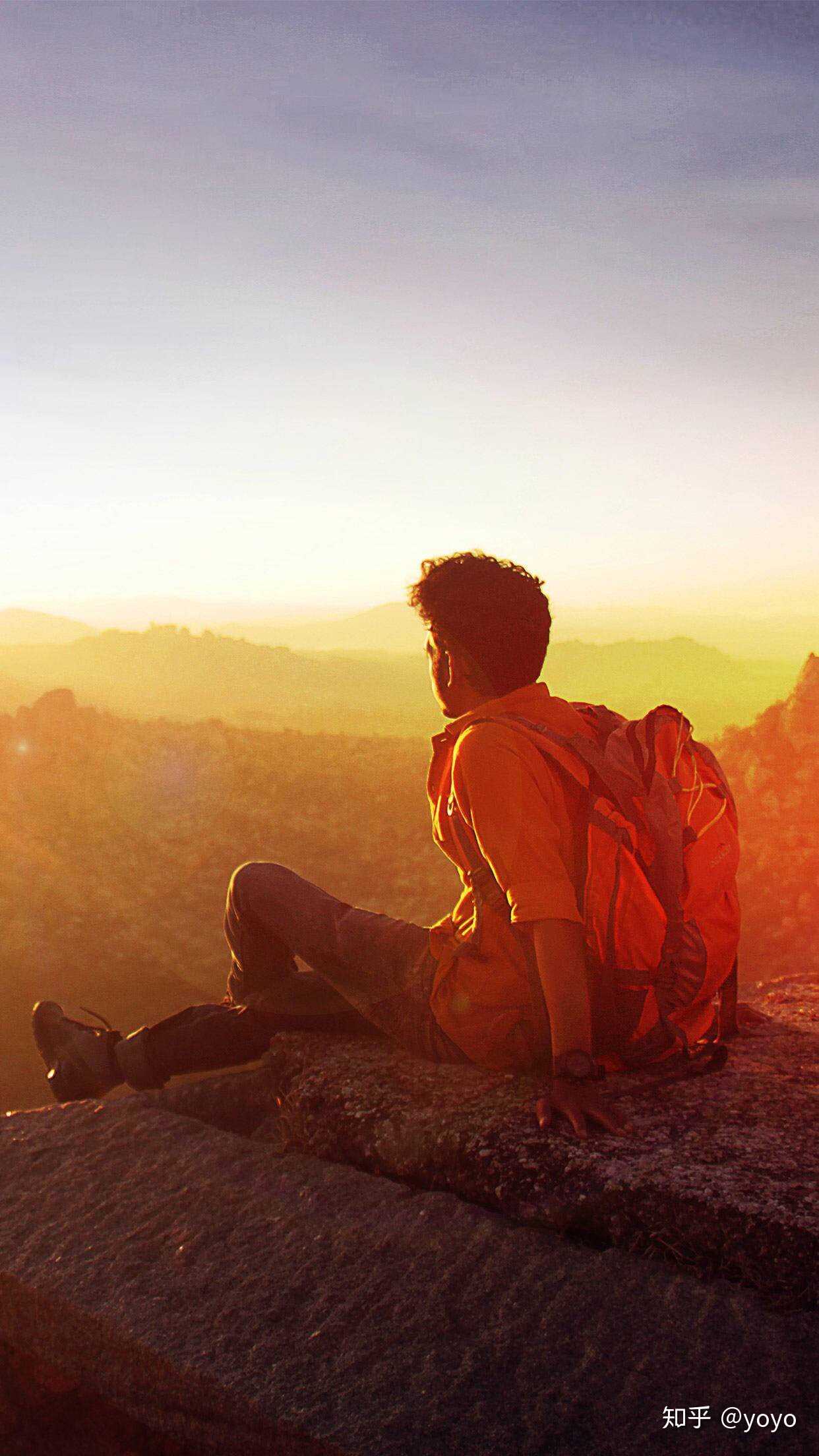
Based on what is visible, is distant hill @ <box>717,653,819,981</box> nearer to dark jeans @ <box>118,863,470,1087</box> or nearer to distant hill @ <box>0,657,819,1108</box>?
distant hill @ <box>0,657,819,1108</box>

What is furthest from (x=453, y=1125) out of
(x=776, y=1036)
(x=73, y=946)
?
(x=73, y=946)

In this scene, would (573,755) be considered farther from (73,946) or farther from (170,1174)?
(73,946)

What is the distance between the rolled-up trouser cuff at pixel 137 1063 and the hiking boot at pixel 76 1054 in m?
0.05

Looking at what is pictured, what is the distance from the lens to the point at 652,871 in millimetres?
2797

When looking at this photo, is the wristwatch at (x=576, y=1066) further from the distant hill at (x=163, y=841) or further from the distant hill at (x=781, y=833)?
the distant hill at (x=163, y=841)

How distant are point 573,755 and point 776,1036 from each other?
1.50 m

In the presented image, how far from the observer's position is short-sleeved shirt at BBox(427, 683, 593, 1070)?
2.60m

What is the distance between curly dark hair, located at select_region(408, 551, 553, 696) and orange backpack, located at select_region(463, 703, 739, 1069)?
18cm

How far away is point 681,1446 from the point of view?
1874mm

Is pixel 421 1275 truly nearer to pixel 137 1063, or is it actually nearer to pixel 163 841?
pixel 137 1063

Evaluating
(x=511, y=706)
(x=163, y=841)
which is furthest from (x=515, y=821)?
(x=163, y=841)

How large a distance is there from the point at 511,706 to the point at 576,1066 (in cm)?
95

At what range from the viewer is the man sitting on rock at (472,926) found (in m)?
2.56

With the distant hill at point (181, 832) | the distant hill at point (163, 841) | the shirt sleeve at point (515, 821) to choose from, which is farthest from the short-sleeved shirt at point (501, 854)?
the distant hill at point (163, 841)
